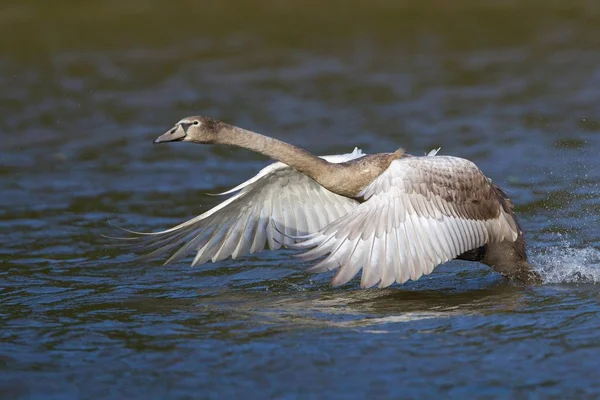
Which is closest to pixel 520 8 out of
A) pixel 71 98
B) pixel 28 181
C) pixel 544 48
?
pixel 544 48

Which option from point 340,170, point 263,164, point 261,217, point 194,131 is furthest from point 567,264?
point 263,164

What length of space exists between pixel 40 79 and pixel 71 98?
40.0 inches

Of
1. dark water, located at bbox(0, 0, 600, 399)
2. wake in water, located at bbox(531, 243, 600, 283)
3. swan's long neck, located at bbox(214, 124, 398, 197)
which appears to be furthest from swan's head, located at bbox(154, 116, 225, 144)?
wake in water, located at bbox(531, 243, 600, 283)

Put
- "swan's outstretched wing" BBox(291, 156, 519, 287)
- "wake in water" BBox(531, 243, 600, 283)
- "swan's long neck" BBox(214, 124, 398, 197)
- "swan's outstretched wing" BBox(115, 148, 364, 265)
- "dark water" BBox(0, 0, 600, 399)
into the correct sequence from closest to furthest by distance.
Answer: "dark water" BBox(0, 0, 600, 399) → "swan's outstretched wing" BBox(291, 156, 519, 287) → "swan's long neck" BBox(214, 124, 398, 197) → "wake in water" BBox(531, 243, 600, 283) → "swan's outstretched wing" BBox(115, 148, 364, 265)

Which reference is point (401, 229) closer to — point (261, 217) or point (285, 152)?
point (285, 152)

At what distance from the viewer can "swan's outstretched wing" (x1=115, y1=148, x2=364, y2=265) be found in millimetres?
9328

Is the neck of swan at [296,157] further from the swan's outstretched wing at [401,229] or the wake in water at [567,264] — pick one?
the wake in water at [567,264]

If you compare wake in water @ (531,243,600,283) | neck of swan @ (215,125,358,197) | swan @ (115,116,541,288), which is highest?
neck of swan @ (215,125,358,197)

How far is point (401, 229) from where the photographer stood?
7.87 metres

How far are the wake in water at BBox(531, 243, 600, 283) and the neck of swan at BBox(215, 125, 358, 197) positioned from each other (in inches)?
72.8

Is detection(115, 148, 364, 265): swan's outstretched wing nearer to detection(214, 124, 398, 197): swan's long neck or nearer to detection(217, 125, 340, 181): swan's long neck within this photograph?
detection(217, 125, 340, 181): swan's long neck

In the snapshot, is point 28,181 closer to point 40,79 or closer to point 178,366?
point 40,79

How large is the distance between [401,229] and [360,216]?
1.03 feet

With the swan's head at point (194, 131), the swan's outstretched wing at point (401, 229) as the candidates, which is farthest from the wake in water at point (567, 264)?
the swan's head at point (194, 131)
